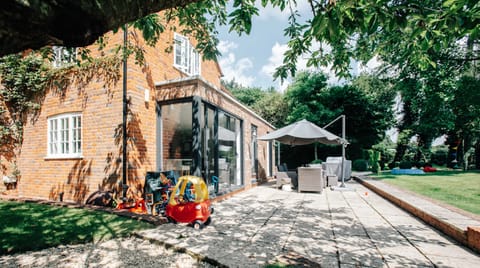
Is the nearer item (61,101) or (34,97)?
(61,101)

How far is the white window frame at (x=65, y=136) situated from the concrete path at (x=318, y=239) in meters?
4.39

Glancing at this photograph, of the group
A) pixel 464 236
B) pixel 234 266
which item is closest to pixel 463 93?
pixel 464 236

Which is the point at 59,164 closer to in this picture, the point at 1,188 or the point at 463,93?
the point at 1,188

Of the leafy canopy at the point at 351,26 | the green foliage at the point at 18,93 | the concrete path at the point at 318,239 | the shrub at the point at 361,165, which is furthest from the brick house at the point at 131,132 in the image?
the shrub at the point at 361,165

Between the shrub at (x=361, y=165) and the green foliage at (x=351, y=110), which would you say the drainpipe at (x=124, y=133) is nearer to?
the green foliage at (x=351, y=110)

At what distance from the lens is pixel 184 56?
8.58m

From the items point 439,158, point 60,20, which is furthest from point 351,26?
point 439,158

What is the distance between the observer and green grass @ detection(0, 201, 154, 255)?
3.48 m

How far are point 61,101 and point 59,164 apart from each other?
1904 mm

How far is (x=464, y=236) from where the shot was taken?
11.0 feet

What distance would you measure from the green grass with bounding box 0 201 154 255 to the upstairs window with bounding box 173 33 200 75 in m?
5.34

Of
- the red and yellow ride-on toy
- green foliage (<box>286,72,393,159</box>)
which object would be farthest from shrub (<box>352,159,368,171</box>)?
the red and yellow ride-on toy

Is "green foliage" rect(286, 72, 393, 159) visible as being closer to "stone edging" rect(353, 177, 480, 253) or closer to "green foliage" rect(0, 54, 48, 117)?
"stone edging" rect(353, 177, 480, 253)

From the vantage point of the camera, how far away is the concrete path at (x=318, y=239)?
2.84 meters
